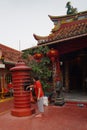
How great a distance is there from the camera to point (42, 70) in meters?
9.39

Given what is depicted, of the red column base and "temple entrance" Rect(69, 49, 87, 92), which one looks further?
"temple entrance" Rect(69, 49, 87, 92)

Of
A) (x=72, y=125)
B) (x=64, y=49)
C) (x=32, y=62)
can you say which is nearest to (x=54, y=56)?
(x=64, y=49)

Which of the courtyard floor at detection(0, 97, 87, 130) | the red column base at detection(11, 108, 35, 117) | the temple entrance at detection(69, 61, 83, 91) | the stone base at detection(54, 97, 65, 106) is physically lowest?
the courtyard floor at detection(0, 97, 87, 130)

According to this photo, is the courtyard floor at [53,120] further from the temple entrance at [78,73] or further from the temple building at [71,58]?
the temple entrance at [78,73]

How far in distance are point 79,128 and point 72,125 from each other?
368 millimetres

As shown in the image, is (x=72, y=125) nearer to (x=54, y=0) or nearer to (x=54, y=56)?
(x=54, y=56)

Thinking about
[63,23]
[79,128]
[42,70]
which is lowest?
[79,128]

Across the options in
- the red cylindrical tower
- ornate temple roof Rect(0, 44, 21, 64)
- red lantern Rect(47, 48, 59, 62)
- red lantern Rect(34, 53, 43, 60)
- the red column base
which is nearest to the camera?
the red column base

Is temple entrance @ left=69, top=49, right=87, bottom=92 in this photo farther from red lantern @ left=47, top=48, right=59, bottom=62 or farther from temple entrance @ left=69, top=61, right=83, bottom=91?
red lantern @ left=47, top=48, right=59, bottom=62

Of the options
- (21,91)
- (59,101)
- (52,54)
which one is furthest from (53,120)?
(52,54)

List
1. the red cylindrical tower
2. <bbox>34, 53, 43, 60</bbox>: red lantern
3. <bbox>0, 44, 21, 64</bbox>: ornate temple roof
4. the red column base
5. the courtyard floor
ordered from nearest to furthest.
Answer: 1. the courtyard floor
2. the red column base
3. the red cylindrical tower
4. <bbox>34, 53, 43, 60</bbox>: red lantern
5. <bbox>0, 44, 21, 64</bbox>: ornate temple roof

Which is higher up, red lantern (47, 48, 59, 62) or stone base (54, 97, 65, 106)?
red lantern (47, 48, 59, 62)

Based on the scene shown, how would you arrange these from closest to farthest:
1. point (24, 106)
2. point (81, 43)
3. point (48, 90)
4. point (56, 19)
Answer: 1. point (24, 106)
2. point (81, 43)
3. point (48, 90)
4. point (56, 19)

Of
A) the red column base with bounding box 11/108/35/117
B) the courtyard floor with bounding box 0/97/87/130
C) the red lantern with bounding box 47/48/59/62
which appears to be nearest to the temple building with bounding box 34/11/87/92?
the red lantern with bounding box 47/48/59/62
